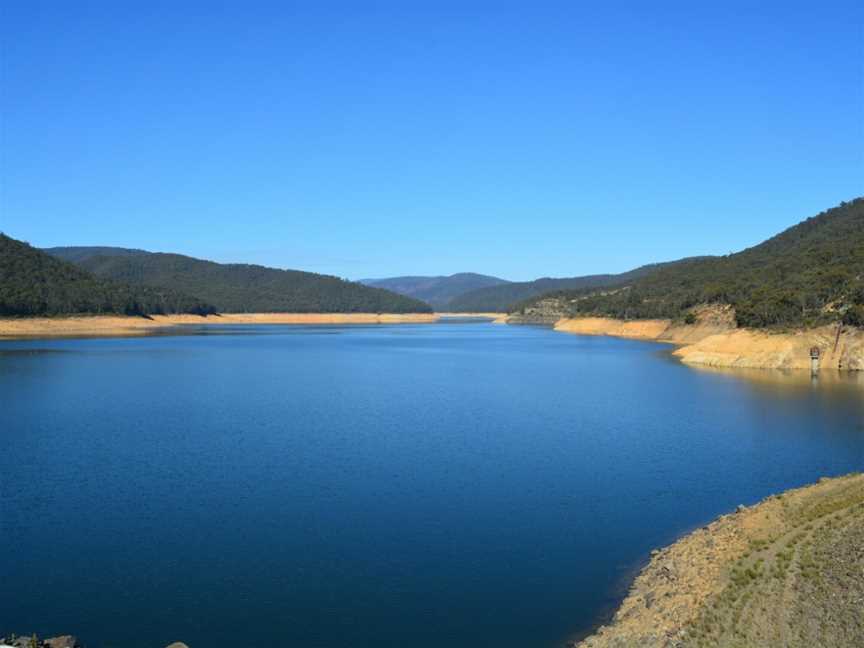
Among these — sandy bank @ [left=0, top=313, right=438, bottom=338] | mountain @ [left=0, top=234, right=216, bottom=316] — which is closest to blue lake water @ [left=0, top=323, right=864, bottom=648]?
sandy bank @ [left=0, top=313, right=438, bottom=338]

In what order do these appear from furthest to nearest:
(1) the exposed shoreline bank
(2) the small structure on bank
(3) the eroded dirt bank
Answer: (1) the exposed shoreline bank < (2) the small structure on bank < (3) the eroded dirt bank

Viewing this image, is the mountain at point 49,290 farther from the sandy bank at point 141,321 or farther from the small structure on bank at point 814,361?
the small structure on bank at point 814,361

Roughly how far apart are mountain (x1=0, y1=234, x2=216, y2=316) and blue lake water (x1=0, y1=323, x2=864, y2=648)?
5818 cm

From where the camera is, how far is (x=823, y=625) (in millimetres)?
9375

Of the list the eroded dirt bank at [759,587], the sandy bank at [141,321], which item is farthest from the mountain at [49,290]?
the eroded dirt bank at [759,587]

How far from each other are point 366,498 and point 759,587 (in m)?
8.97

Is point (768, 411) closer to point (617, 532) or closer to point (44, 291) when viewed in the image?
point (617, 532)

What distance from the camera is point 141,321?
115 metres

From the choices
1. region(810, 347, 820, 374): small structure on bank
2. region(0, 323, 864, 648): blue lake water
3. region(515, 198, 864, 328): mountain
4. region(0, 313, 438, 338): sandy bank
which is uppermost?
region(515, 198, 864, 328): mountain

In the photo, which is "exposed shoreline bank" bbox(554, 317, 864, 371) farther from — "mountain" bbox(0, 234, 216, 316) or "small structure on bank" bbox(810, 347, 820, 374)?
"mountain" bbox(0, 234, 216, 316)

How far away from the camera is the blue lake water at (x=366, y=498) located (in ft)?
37.4

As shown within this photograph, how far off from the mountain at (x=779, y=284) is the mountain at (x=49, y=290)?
69141mm

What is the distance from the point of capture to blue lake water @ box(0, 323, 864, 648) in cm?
1141

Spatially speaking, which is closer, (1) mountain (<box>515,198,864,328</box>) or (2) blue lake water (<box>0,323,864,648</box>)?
(2) blue lake water (<box>0,323,864,648</box>)
